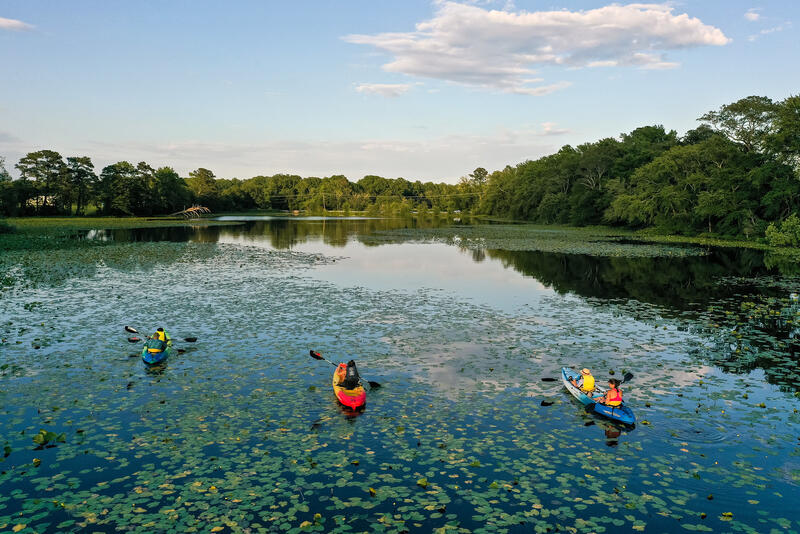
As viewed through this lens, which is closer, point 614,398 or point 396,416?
point 614,398

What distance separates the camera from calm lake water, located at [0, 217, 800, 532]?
9.59 metres

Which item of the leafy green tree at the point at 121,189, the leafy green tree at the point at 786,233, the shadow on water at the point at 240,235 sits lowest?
the shadow on water at the point at 240,235

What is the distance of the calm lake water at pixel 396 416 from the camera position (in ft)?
31.5

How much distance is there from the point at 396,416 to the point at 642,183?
274 ft

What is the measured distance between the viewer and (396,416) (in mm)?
13750

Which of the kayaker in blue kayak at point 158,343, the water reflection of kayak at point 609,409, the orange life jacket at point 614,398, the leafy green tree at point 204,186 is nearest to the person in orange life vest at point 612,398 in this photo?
the orange life jacket at point 614,398

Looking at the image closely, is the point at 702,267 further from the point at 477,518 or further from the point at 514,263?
the point at 477,518

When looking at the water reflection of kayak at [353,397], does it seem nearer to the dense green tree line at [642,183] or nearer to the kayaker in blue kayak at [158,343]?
the kayaker in blue kayak at [158,343]

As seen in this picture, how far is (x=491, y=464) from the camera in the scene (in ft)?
36.9

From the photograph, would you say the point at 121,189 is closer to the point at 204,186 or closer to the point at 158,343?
the point at 204,186

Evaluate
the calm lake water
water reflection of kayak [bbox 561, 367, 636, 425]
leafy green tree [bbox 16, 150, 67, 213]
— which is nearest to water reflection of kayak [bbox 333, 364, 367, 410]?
the calm lake water

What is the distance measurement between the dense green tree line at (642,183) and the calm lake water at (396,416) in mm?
44434

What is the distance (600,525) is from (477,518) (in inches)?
85.3

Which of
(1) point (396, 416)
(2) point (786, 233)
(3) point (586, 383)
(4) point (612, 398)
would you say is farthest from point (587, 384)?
(2) point (786, 233)
